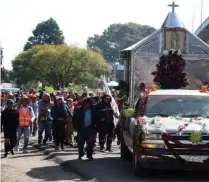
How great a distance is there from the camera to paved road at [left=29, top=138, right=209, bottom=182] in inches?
453

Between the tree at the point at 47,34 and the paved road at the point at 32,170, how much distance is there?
98773 mm

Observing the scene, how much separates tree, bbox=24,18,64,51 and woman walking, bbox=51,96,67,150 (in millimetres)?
96751

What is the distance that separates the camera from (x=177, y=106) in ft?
41.0

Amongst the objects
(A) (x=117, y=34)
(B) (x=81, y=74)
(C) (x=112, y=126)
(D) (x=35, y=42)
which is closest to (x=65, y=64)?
(B) (x=81, y=74)

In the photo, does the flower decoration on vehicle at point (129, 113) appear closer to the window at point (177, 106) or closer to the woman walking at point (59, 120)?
the window at point (177, 106)

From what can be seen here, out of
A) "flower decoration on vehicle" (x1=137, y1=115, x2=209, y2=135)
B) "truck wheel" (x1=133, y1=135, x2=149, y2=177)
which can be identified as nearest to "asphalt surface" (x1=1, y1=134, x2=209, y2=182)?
"truck wheel" (x1=133, y1=135, x2=149, y2=177)

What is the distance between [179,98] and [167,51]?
8.38 metres

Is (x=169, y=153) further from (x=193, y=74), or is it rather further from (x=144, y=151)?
(x=193, y=74)

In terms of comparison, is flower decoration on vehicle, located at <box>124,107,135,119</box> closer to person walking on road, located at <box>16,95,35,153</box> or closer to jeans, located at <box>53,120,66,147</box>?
person walking on road, located at <box>16,95,35,153</box>

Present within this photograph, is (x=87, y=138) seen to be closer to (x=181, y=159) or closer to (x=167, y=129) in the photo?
(x=167, y=129)

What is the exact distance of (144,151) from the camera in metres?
11.2

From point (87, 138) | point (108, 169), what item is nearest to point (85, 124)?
point (87, 138)

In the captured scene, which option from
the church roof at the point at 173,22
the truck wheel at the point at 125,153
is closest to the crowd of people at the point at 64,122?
the truck wheel at the point at 125,153

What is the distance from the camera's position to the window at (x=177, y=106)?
12.3 metres
